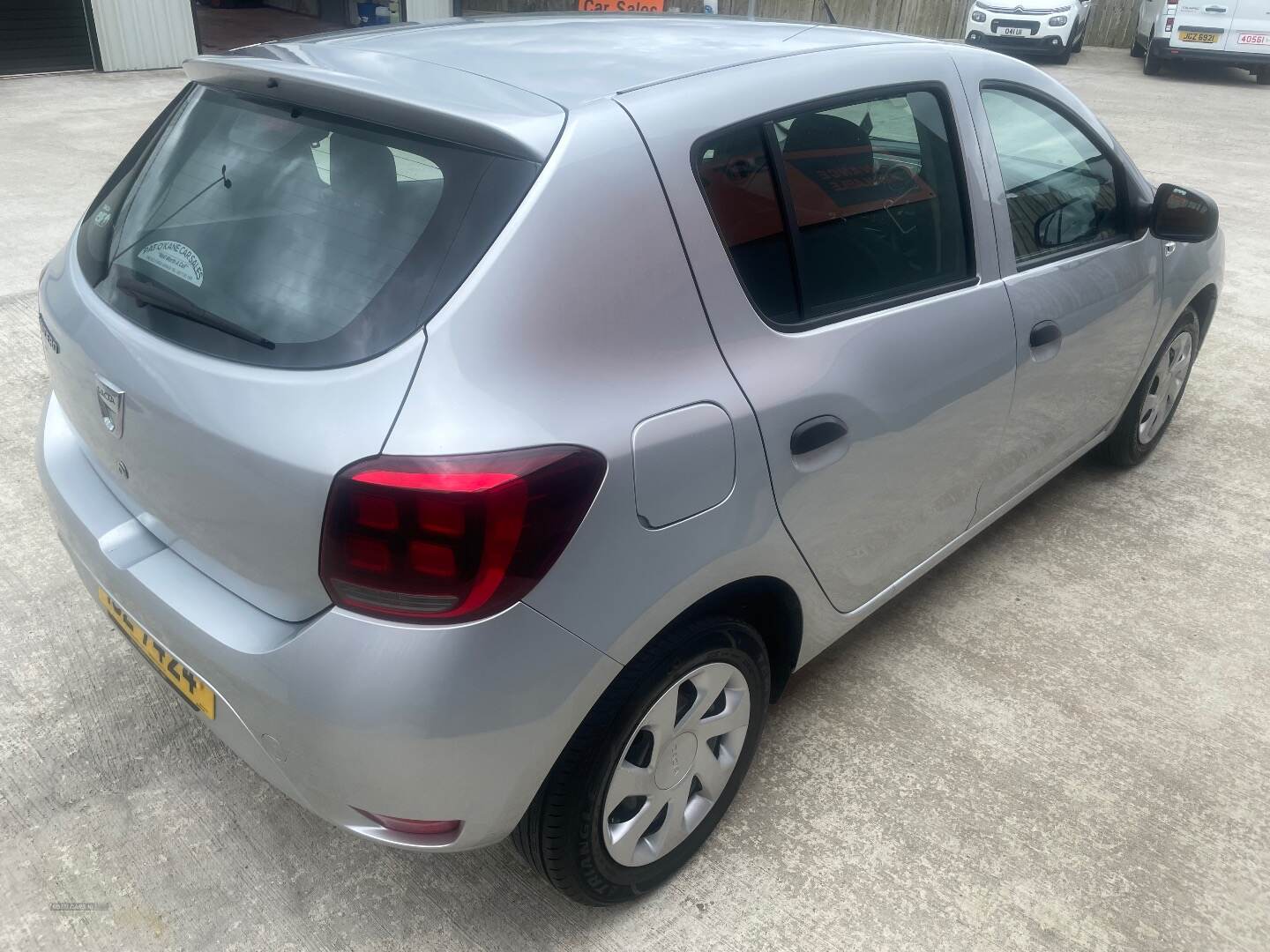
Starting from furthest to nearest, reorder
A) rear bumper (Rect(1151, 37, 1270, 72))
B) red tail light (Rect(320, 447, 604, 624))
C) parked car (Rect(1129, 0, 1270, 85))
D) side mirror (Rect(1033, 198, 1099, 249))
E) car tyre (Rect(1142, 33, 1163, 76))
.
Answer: car tyre (Rect(1142, 33, 1163, 76)) → rear bumper (Rect(1151, 37, 1270, 72)) → parked car (Rect(1129, 0, 1270, 85)) → side mirror (Rect(1033, 198, 1099, 249)) → red tail light (Rect(320, 447, 604, 624))

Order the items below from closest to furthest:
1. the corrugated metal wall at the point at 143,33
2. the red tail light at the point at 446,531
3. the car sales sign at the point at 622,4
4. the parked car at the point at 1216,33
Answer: the red tail light at the point at 446,531
the corrugated metal wall at the point at 143,33
the car sales sign at the point at 622,4
the parked car at the point at 1216,33

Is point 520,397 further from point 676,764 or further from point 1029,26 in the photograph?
point 1029,26

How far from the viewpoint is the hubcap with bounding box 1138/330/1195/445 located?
149 inches

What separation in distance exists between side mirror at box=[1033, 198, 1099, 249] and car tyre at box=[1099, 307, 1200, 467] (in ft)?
2.85

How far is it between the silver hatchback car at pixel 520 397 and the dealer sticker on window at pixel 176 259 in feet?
0.03

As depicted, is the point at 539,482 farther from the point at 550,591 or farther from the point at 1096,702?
the point at 1096,702

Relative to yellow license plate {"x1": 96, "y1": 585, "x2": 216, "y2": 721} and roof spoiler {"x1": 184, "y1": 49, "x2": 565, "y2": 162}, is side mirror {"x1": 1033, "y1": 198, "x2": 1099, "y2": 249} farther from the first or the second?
yellow license plate {"x1": 96, "y1": 585, "x2": 216, "y2": 721}

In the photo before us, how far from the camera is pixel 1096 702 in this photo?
109 inches

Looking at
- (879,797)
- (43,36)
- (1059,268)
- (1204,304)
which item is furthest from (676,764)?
(43,36)

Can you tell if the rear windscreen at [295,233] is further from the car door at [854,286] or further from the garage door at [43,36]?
the garage door at [43,36]

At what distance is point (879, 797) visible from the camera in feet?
7.91

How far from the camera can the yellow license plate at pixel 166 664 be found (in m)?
1.82

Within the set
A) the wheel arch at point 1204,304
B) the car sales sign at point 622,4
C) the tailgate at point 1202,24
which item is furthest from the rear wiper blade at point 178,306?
the tailgate at point 1202,24

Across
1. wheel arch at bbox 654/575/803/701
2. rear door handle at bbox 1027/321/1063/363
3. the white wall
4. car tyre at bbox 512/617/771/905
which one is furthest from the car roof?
the white wall
